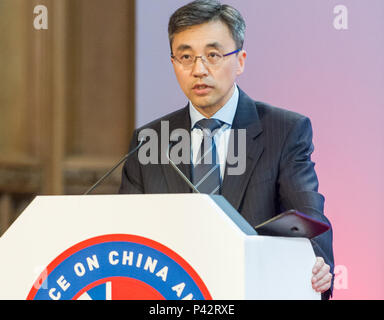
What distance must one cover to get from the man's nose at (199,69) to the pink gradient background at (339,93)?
39.0 inches

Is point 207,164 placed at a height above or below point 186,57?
below

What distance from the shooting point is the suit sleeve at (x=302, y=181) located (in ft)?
6.47

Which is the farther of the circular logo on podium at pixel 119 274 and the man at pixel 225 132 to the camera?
the man at pixel 225 132

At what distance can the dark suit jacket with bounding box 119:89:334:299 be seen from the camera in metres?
2.14

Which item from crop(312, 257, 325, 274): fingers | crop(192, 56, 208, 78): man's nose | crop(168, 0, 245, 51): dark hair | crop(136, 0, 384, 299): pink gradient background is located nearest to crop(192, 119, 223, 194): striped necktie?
crop(192, 56, 208, 78): man's nose

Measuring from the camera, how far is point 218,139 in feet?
7.39

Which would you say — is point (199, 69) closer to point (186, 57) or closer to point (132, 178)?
→ point (186, 57)

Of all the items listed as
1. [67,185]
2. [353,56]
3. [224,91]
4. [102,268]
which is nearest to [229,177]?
[224,91]

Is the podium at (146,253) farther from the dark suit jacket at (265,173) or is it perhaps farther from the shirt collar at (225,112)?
the shirt collar at (225,112)

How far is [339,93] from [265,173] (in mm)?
1157

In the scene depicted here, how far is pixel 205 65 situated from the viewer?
2271 millimetres

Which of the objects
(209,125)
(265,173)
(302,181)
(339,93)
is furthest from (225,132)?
(339,93)

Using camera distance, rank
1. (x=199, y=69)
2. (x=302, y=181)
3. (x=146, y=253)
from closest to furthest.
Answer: (x=146, y=253) < (x=302, y=181) < (x=199, y=69)

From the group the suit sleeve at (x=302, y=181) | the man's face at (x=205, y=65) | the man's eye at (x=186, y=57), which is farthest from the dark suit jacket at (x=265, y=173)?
the man's eye at (x=186, y=57)
